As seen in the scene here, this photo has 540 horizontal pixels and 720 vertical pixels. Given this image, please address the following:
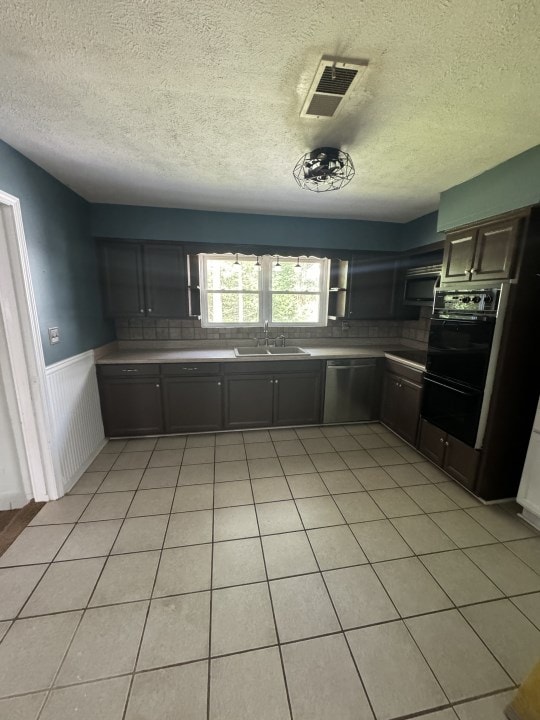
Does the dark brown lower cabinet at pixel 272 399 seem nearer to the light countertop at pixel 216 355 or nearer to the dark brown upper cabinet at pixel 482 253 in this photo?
the light countertop at pixel 216 355

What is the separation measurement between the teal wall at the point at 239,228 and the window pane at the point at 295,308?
698 millimetres

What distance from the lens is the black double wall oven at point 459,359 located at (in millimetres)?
2062

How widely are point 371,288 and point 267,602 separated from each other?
3.29 metres

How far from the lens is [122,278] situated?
122 inches

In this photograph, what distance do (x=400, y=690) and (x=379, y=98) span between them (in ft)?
8.50

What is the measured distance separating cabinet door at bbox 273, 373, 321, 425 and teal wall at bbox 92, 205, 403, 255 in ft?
5.17

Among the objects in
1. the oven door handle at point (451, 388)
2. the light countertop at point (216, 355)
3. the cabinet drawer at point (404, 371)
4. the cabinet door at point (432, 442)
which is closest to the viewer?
the oven door handle at point (451, 388)

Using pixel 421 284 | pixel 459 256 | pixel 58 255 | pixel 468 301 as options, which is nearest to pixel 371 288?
pixel 421 284

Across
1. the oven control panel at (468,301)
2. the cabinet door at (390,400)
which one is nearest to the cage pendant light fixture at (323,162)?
the oven control panel at (468,301)

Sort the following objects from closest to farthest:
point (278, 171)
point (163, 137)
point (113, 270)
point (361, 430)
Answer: point (163, 137) → point (278, 171) → point (113, 270) → point (361, 430)

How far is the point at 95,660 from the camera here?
122 cm

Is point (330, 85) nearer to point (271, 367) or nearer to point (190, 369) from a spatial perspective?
point (271, 367)

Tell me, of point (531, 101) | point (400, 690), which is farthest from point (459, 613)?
point (531, 101)

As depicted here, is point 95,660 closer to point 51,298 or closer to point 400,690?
point 400,690
